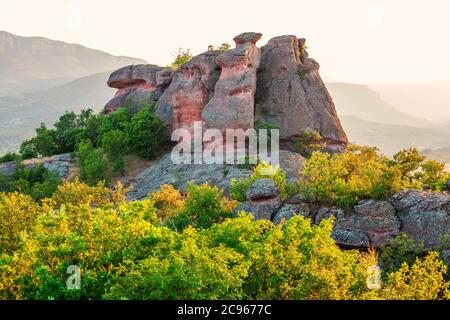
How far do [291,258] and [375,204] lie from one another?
41.1 ft

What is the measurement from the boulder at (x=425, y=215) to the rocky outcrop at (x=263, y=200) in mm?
5871

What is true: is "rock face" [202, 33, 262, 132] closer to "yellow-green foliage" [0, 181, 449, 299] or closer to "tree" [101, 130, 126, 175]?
"tree" [101, 130, 126, 175]

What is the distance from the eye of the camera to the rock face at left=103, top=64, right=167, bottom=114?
62938 millimetres

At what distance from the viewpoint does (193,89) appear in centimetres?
5438

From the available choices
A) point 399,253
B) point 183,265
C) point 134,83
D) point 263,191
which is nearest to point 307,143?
point 263,191

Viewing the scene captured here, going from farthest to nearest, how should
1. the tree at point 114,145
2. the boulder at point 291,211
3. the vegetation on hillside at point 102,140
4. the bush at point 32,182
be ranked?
1. the tree at point 114,145
2. the vegetation on hillside at point 102,140
3. the bush at point 32,182
4. the boulder at point 291,211

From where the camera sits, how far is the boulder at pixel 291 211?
2783 cm

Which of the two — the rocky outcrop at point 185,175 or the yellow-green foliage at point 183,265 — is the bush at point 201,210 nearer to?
the yellow-green foliage at point 183,265

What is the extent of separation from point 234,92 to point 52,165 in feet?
66.2

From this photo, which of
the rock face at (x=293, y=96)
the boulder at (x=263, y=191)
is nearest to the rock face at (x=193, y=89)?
the rock face at (x=293, y=96)
